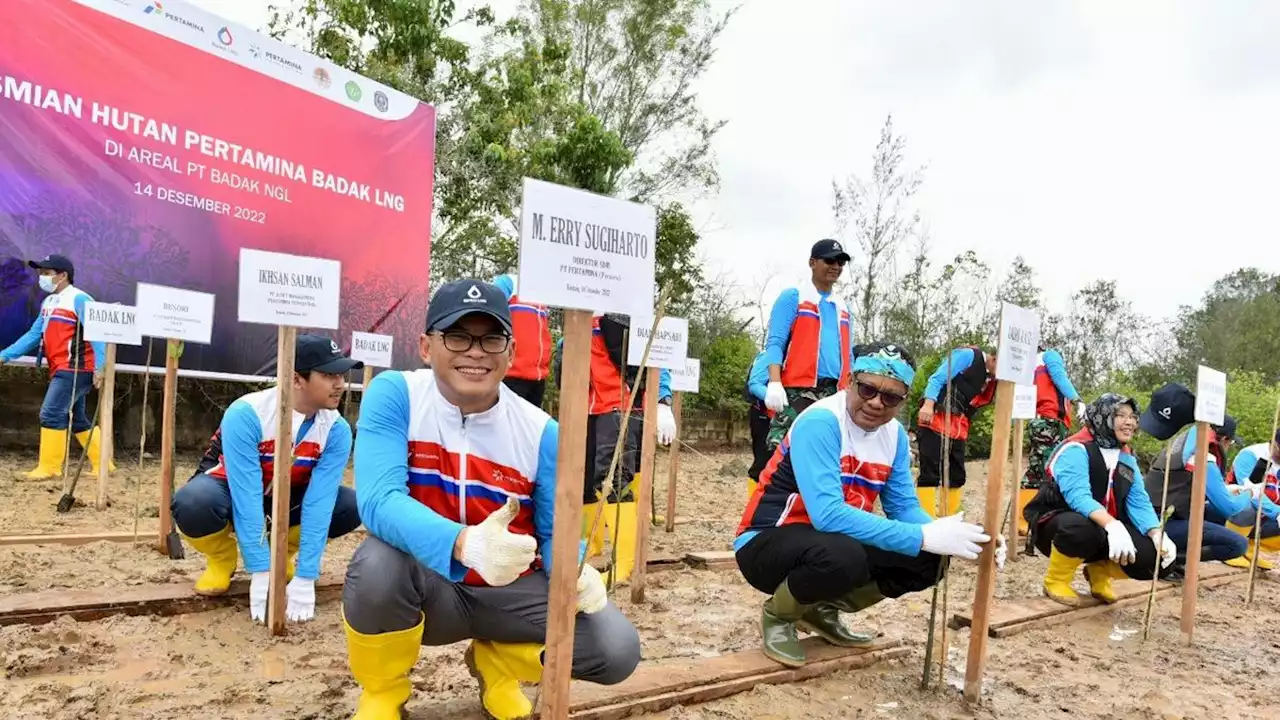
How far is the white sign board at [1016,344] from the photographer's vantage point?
2.94 metres

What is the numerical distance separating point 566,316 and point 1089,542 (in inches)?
145

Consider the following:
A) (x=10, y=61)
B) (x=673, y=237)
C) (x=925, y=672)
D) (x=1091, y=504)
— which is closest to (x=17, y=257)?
(x=10, y=61)

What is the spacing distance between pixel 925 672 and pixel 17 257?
25.3ft

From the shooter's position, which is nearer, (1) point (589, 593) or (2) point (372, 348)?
(1) point (589, 593)

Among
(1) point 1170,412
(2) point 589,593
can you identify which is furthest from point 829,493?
(1) point 1170,412

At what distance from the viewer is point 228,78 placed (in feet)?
27.1

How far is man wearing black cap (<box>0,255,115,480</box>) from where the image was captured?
6695 millimetres

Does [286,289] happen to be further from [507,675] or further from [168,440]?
[507,675]

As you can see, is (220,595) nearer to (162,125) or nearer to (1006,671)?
(1006,671)

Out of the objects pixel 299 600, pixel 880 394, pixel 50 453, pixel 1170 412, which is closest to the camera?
A: pixel 880 394

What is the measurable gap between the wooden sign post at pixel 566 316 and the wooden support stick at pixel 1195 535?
11.7 ft

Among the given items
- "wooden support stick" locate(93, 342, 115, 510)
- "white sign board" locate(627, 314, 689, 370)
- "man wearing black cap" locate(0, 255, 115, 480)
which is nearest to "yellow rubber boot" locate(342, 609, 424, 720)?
"white sign board" locate(627, 314, 689, 370)

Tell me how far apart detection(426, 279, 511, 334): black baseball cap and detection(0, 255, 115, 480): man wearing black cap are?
5618 mm

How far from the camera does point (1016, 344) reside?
9.95 ft
